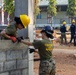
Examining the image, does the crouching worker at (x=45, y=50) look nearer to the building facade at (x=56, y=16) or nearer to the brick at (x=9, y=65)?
the brick at (x=9, y=65)

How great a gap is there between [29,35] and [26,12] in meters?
0.58

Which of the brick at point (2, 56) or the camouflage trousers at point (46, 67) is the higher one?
the brick at point (2, 56)

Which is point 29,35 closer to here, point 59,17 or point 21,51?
point 21,51

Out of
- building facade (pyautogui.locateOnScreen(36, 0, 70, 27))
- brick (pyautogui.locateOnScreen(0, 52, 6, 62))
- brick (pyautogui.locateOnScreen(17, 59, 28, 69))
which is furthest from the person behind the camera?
building facade (pyautogui.locateOnScreen(36, 0, 70, 27))

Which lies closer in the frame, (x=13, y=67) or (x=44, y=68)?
(x=44, y=68)

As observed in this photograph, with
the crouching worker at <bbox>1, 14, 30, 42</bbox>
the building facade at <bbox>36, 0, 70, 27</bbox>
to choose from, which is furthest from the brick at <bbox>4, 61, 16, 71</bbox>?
the building facade at <bbox>36, 0, 70, 27</bbox>

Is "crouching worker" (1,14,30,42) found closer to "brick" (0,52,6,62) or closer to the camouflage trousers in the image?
"brick" (0,52,6,62)

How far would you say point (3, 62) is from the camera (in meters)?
6.76

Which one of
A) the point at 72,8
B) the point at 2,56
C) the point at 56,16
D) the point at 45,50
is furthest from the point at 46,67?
the point at 56,16

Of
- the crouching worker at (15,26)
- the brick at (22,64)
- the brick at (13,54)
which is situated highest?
the crouching worker at (15,26)

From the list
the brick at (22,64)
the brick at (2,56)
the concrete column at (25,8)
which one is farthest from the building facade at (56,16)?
the brick at (2,56)

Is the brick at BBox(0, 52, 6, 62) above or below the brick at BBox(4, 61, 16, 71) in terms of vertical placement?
above

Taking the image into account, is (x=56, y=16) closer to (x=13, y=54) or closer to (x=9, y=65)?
(x=13, y=54)

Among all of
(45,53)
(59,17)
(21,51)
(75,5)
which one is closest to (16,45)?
(21,51)
